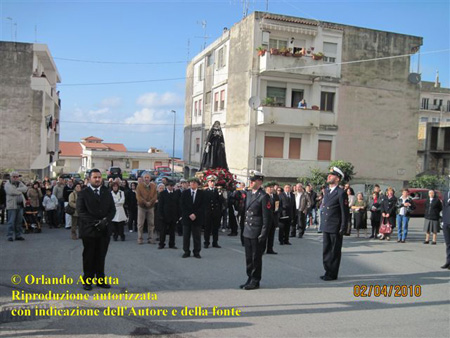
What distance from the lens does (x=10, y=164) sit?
98.5 ft

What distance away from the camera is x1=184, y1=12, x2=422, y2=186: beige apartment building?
88.6ft

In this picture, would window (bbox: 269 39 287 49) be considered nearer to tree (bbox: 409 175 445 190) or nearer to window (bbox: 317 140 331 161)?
window (bbox: 317 140 331 161)

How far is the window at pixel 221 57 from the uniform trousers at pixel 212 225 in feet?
69.9

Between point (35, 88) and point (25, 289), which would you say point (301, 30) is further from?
point (25, 289)

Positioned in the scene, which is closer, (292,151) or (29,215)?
(29,215)

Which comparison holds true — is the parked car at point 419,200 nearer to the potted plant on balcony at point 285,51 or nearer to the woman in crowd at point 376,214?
the woman in crowd at point 376,214

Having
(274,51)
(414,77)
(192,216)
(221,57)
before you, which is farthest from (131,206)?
(414,77)

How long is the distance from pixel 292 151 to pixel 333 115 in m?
3.87

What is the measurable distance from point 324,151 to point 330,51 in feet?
23.0

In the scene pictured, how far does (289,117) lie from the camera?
→ 26.9 metres

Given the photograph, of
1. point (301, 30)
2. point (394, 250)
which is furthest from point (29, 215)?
point (301, 30)

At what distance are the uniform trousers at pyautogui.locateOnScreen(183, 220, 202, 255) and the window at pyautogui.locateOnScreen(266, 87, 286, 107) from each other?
18751 millimetres

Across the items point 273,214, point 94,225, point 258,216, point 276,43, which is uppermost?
point 276,43
